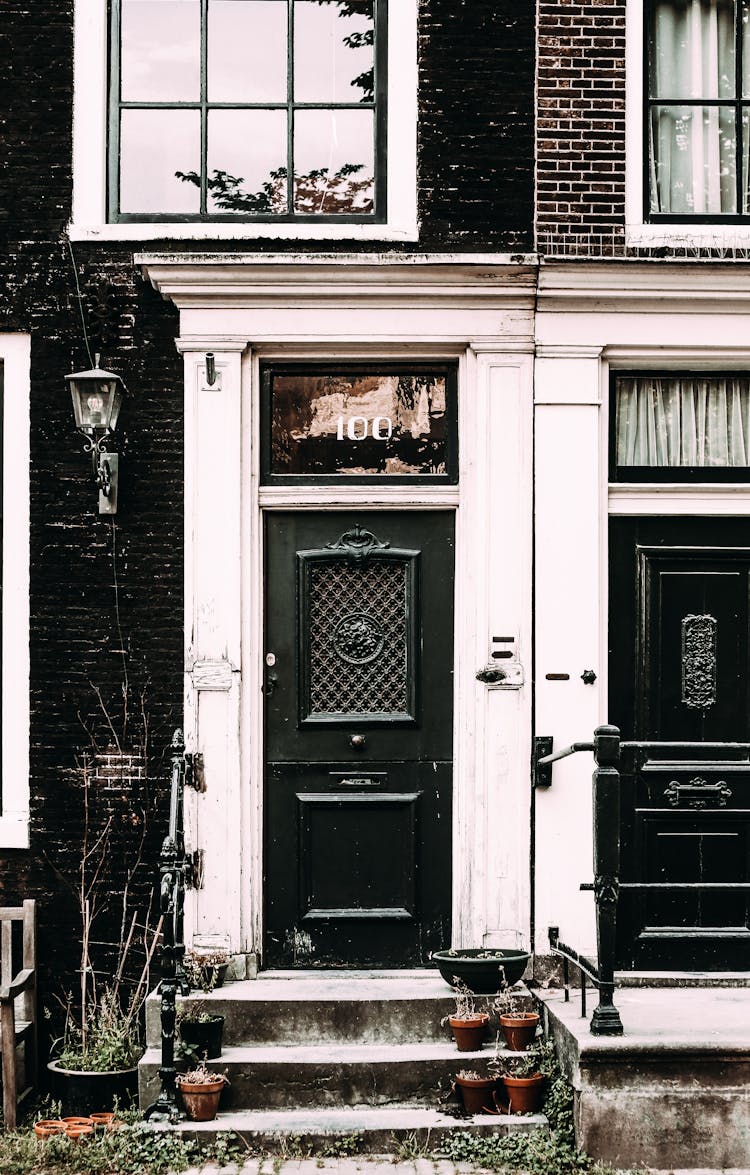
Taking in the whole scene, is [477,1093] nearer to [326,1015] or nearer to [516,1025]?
[516,1025]

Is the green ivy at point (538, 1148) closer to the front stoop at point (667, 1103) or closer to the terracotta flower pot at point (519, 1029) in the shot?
the front stoop at point (667, 1103)

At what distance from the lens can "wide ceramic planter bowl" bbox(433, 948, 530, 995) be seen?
7.07m

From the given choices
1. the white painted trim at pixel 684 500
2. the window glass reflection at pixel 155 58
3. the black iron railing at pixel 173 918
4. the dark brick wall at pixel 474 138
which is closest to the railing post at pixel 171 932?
the black iron railing at pixel 173 918

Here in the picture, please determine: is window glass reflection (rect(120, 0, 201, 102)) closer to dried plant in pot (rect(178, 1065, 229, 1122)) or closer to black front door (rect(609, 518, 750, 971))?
black front door (rect(609, 518, 750, 971))

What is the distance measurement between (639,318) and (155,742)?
3.35 metres

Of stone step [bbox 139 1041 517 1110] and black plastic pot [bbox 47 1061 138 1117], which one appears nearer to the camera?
stone step [bbox 139 1041 517 1110]

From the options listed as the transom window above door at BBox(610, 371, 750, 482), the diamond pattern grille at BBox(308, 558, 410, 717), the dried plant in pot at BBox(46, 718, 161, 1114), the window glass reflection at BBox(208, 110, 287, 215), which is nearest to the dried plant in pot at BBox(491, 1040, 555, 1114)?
the diamond pattern grille at BBox(308, 558, 410, 717)

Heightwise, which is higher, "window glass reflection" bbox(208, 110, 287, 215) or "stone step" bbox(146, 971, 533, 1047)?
"window glass reflection" bbox(208, 110, 287, 215)

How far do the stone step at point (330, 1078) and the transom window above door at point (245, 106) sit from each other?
4.31 meters

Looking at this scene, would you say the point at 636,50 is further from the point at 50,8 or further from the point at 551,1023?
the point at 551,1023

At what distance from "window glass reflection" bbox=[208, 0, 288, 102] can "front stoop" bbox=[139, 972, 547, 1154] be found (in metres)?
4.69

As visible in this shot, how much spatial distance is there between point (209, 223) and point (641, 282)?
2.29 meters

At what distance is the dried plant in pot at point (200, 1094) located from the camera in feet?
21.3

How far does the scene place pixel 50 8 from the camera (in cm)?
777
